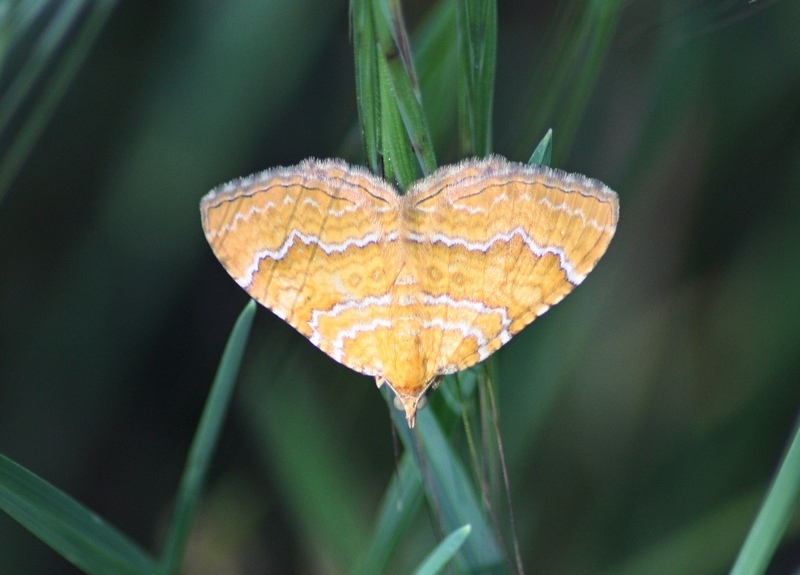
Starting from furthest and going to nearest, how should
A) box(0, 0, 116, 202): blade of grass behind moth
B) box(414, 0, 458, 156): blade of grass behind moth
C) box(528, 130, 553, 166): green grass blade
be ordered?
box(414, 0, 458, 156): blade of grass behind moth → box(0, 0, 116, 202): blade of grass behind moth → box(528, 130, 553, 166): green grass blade

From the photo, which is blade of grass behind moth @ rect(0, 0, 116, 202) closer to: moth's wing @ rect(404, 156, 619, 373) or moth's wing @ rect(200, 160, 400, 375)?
moth's wing @ rect(200, 160, 400, 375)

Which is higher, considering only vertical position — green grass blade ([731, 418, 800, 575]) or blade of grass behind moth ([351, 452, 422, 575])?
green grass blade ([731, 418, 800, 575])

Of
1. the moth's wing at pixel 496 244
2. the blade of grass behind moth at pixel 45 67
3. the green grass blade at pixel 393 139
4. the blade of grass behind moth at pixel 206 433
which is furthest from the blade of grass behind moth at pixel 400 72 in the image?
the blade of grass behind moth at pixel 45 67

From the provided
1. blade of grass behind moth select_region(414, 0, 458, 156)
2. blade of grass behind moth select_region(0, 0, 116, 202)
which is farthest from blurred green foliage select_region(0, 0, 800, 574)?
blade of grass behind moth select_region(0, 0, 116, 202)

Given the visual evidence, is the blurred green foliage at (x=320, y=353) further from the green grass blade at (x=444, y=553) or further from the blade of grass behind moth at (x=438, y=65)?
the green grass blade at (x=444, y=553)

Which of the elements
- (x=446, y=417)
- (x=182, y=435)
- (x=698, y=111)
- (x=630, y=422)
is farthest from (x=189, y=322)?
(x=698, y=111)

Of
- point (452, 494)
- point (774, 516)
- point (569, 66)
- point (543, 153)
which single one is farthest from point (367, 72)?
point (774, 516)
